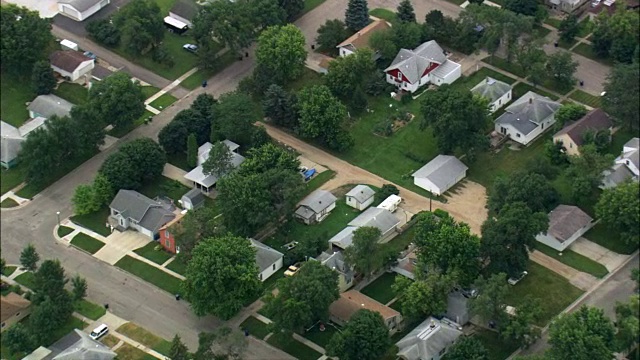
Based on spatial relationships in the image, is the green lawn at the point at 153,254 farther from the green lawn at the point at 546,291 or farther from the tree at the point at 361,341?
the green lawn at the point at 546,291

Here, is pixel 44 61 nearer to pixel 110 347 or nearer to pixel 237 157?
pixel 237 157

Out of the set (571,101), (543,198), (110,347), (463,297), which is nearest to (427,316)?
(463,297)

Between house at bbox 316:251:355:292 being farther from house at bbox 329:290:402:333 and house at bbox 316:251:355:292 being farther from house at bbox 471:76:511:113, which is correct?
house at bbox 471:76:511:113

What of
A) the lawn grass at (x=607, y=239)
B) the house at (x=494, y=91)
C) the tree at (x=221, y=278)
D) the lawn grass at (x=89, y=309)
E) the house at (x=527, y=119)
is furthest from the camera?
the house at (x=494, y=91)

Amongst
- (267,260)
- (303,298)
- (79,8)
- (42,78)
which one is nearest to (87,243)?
(267,260)

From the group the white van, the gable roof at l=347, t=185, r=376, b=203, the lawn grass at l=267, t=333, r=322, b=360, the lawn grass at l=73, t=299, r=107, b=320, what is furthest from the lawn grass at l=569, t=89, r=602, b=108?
the white van

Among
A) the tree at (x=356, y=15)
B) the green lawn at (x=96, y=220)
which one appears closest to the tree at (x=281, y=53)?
the tree at (x=356, y=15)
